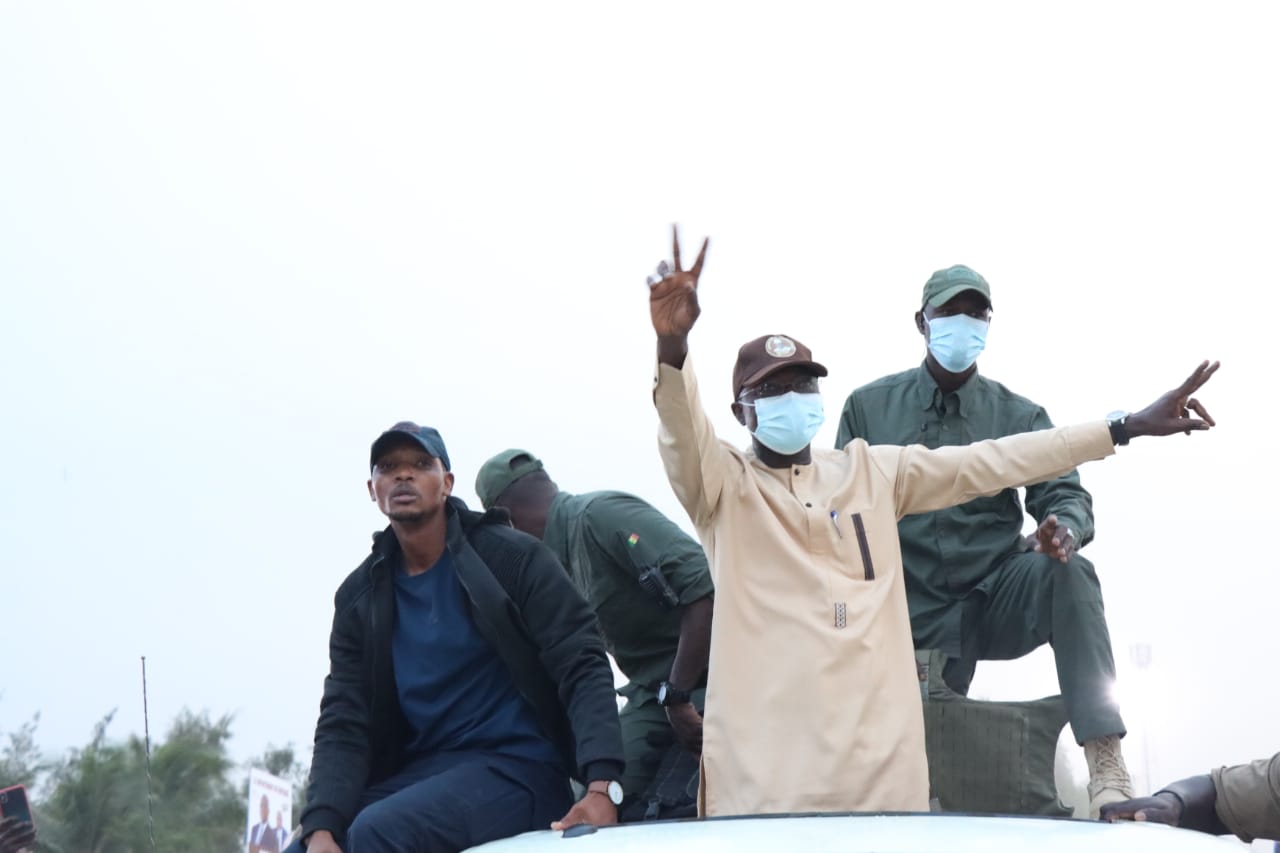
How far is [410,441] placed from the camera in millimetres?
5195

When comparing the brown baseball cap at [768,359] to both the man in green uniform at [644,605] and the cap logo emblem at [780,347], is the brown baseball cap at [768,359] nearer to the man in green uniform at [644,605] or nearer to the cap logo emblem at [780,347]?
the cap logo emblem at [780,347]

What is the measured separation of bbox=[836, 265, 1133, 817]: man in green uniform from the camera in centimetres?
536

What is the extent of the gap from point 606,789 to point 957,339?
2231 millimetres

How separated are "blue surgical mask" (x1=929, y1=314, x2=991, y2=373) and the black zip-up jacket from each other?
1.76 meters

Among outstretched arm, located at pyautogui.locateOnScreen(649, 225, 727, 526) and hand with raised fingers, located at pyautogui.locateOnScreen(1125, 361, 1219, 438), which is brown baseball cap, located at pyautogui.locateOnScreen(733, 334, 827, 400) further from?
hand with raised fingers, located at pyautogui.locateOnScreen(1125, 361, 1219, 438)

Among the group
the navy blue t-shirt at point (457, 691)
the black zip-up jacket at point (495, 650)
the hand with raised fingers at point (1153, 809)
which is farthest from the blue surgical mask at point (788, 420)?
the hand with raised fingers at point (1153, 809)

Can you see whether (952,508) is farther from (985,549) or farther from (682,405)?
(682,405)

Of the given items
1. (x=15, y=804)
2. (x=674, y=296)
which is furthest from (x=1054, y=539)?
(x=15, y=804)

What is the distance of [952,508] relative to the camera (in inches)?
237

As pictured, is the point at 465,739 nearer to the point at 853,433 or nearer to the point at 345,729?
the point at 345,729

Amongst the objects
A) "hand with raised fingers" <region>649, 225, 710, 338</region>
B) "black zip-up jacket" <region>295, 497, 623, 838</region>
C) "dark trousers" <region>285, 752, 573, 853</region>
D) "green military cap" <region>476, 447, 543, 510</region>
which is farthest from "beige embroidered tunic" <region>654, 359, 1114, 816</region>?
"green military cap" <region>476, 447, 543, 510</region>

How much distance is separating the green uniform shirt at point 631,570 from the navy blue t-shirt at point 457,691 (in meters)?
0.86

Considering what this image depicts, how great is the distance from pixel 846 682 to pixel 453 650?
1.16 metres

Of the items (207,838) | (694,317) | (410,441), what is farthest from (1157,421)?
(207,838)
